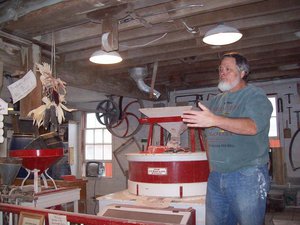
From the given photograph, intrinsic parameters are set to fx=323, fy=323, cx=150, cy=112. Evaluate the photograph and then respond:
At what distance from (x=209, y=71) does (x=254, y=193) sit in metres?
4.02

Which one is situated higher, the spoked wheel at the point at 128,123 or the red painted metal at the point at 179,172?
the spoked wheel at the point at 128,123

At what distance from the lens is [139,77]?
5133 mm

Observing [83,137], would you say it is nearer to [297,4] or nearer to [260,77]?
[260,77]

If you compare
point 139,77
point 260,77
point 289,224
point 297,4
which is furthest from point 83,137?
point 297,4

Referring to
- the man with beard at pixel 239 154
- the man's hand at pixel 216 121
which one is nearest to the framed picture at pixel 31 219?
the man's hand at pixel 216 121

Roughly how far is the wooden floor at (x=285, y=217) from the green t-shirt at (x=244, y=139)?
348 cm

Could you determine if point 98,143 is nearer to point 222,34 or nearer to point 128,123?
point 128,123

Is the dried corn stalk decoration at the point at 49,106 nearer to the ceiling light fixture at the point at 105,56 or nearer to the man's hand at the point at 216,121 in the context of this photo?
the ceiling light fixture at the point at 105,56

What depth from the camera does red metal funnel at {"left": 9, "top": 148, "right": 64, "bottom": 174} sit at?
9.18 ft

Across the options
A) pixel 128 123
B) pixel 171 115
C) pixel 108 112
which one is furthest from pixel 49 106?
pixel 128 123

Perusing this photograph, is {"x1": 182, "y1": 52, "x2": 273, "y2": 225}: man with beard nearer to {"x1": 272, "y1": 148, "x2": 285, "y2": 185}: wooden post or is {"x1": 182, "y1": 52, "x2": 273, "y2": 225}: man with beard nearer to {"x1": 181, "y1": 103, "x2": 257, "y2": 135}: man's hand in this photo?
{"x1": 181, "y1": 103, "x2": 257, "y2": 135}: man's hand

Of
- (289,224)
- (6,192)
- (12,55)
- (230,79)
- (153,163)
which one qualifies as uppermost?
(12,55)

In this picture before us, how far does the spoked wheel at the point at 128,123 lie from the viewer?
24.4ft

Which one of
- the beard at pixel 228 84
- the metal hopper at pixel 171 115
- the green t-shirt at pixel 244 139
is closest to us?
the green t-shirt at pixel 244 139
